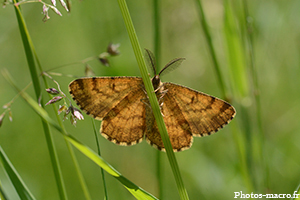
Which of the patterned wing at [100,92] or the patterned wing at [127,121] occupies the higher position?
the patterned wing at [100,92]

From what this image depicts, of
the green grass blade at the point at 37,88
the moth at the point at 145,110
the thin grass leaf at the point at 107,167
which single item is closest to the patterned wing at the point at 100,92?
the moth at the point at 145,110

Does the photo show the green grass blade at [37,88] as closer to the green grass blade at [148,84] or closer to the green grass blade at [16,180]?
the green grass blade at [16,180]

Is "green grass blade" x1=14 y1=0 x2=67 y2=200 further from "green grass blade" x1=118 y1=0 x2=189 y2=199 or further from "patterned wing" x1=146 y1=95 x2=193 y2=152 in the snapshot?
"patterned wing" x1=146 y1=95 x2=193 y2=152

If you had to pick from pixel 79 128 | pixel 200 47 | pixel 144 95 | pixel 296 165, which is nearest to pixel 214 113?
pixel 144 95

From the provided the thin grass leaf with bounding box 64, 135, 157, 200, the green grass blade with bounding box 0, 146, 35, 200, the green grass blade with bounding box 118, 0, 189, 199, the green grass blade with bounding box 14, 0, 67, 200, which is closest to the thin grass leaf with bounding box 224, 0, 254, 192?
the green grass blade with bounding box 118, 0, 189, 199

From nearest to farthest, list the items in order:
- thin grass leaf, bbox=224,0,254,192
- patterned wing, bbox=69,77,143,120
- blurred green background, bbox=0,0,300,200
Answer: patterned wing, bbox=69,77,143,120
thin grass leaf, bbox=224,0,254,192
blurred green background, bbox=0,0,300,200

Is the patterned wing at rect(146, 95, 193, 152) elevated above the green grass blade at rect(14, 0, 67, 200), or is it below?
below

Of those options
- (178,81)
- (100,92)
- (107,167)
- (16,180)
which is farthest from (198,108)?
(178,81)
